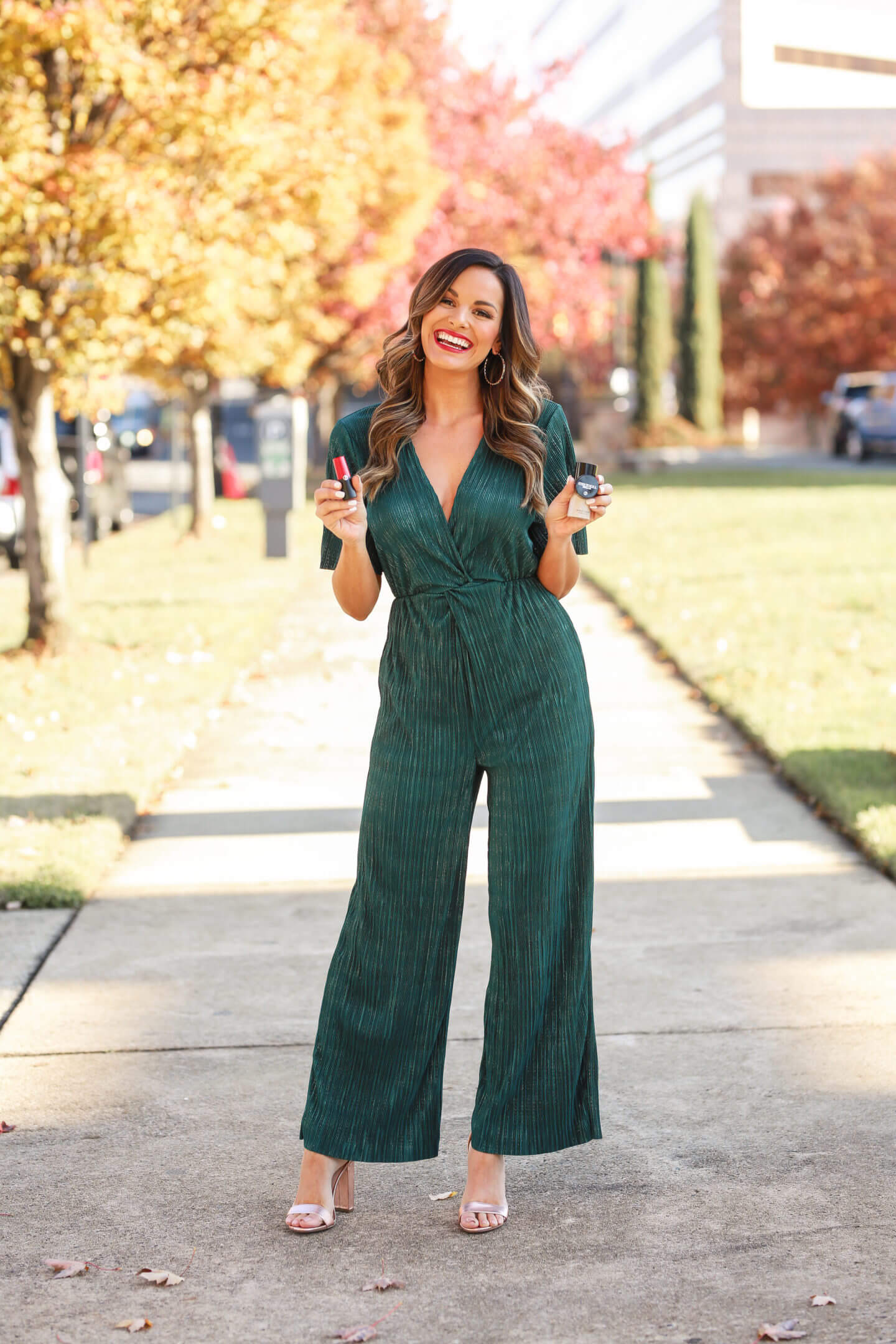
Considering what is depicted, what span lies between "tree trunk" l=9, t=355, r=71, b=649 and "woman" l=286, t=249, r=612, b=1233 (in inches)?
300

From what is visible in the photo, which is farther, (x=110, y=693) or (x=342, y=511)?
(x=110, y=693)

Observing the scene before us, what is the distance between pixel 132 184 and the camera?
9.57 meters

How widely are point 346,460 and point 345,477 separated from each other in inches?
4.2

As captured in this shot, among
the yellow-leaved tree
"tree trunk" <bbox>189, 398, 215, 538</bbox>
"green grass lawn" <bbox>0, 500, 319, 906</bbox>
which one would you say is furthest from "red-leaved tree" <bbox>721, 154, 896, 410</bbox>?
the yellow-leaved tree

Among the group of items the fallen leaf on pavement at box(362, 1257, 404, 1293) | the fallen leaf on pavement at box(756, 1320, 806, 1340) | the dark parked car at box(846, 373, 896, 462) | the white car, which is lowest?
the fallen leaf on pavement at box(362, 1257, 404, 1293)

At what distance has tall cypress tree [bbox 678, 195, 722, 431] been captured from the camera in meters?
52.1

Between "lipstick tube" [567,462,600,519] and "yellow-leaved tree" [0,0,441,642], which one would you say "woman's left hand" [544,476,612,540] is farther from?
"yellow-leaved tree" [0,0,441,642]

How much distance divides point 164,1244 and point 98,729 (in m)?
5.34

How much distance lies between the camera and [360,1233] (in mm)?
3506

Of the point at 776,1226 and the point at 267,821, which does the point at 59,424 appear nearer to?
the point at 267,821

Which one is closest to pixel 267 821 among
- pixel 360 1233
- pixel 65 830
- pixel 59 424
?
pixel 65 830

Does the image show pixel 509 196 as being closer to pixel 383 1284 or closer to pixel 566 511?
pixel 566 511

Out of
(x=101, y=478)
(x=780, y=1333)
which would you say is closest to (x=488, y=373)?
(x=780, y=1333)

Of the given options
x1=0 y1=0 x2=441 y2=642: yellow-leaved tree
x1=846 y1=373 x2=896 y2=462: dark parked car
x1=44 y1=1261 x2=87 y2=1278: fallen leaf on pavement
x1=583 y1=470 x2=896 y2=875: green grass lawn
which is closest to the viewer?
x1=44 y1=1261 x2=87 y2=1278: fallen leaf on pavement
